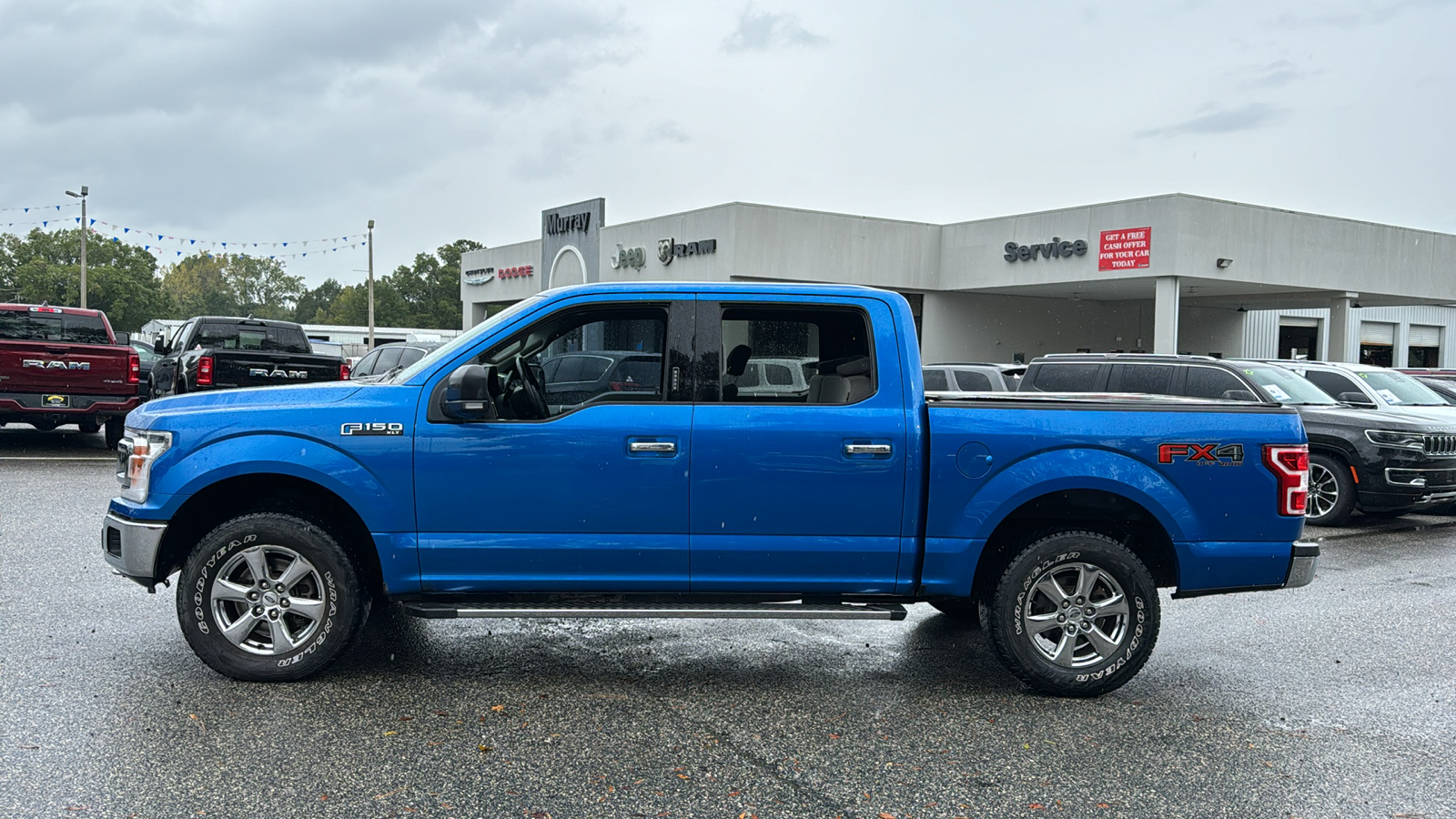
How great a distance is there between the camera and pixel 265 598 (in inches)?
204

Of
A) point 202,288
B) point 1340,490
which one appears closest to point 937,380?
→ point 1340,490

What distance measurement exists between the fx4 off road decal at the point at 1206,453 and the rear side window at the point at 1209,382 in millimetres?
6667

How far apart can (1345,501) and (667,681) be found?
9.18 m

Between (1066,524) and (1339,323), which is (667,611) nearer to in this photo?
(1066,524)

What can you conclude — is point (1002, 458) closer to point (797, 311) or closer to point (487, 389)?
point (797, 311)

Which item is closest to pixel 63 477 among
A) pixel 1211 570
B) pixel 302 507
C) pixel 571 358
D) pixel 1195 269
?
pixel 302 507

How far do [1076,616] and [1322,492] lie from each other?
26.3ft

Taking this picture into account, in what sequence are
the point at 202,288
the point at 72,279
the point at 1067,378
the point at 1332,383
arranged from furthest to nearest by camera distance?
the point at 202,288
the point at 72,279
the point at 1332,383
the point at 1067,378

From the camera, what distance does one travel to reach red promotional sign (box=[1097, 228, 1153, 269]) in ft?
91.8

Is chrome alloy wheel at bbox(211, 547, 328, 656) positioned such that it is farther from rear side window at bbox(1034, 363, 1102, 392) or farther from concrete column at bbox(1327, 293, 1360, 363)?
concrete column at bbox(1327, 293, 1360, 363)

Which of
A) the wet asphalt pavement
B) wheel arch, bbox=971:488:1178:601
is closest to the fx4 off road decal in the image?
wheel arch, bbox=971:488:1178:601

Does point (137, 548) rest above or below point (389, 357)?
below

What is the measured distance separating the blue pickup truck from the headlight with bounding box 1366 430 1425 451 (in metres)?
7.23

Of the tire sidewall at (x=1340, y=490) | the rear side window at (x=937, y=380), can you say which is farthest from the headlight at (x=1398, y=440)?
the rear side window at (x=937, y=380)
